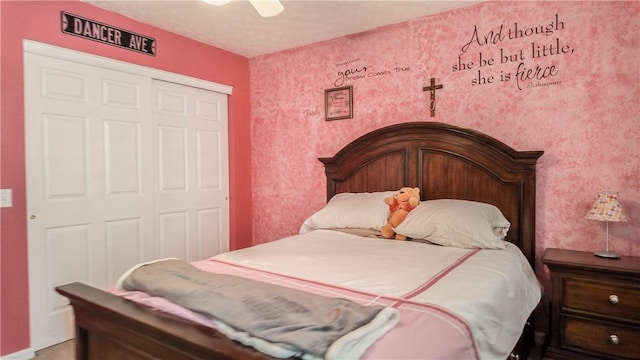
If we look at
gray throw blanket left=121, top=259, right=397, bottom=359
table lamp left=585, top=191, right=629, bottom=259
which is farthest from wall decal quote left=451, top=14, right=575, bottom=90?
gray throw blanket left=121, top=259, right=397, bottom=359

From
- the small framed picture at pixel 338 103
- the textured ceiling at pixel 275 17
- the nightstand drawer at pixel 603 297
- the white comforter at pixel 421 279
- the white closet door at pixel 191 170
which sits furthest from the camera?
the small framed picture at pixel 338 103

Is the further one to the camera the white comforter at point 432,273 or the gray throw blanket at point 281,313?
the white comforter at point 432,273

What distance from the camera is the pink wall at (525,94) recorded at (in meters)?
2.18

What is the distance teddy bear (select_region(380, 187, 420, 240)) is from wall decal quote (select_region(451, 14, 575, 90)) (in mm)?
954

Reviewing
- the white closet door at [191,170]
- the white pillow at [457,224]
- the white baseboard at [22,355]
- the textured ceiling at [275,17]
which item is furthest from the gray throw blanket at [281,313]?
A: the textured ceiling at [275,17]

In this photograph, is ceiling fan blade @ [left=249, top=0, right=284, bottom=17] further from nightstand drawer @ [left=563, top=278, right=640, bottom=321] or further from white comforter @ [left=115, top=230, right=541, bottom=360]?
nightstand drawer @ [left=563, top=278, right=640, bottom=321]

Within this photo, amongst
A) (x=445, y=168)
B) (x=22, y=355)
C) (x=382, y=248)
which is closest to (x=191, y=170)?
(x=22, y=355)

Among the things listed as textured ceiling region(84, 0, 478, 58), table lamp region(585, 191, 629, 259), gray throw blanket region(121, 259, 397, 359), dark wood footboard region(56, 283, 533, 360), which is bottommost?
dark wood footboard region(56, 283, 533, 360)

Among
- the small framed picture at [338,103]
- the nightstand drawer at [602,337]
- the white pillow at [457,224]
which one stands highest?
the small framed picture at [338,103]

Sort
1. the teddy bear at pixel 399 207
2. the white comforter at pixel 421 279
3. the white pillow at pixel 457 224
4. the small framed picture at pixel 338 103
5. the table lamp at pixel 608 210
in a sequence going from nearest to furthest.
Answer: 1. the white comforter at pixel 421 279
2. the table lamp at pixel 608 210
3. the white pillow at pixel 457 224
4. the teddy bear at pixel 399 207
5. the small framed picture at pixel 338 103

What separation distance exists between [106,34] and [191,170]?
127 cm

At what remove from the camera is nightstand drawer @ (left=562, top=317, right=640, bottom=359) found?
72.8 inches

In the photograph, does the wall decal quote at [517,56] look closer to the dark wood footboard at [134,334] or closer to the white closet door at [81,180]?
the dark wood footboard at [134,334]

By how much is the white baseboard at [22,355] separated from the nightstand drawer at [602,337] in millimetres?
3249
